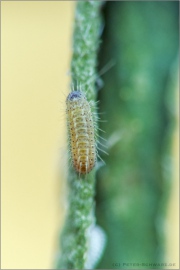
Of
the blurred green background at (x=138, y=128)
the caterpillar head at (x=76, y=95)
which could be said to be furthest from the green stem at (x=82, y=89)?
the blurred green background at (x=138, y=128)

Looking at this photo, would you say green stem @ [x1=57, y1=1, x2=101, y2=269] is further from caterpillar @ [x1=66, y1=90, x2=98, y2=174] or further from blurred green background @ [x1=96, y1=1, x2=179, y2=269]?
blurred green background @ [x1=96, y1=1, x2=179, y2=269]

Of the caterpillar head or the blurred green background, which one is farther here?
the blurred green background

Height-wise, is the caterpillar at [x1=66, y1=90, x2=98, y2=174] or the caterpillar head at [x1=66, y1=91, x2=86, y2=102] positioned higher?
the caterpillar head at [x1=66, y1=91, x2=86, y2=102]

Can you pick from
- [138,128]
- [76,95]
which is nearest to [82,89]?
[76,95]

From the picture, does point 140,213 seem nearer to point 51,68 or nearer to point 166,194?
point 166,194

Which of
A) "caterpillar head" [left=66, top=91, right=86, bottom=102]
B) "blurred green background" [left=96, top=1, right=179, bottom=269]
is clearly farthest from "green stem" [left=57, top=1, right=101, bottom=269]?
"blurred green background" [left=96, top=1, right=179, bottom=269]

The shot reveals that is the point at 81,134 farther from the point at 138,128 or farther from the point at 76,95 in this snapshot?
the point at 138,128
